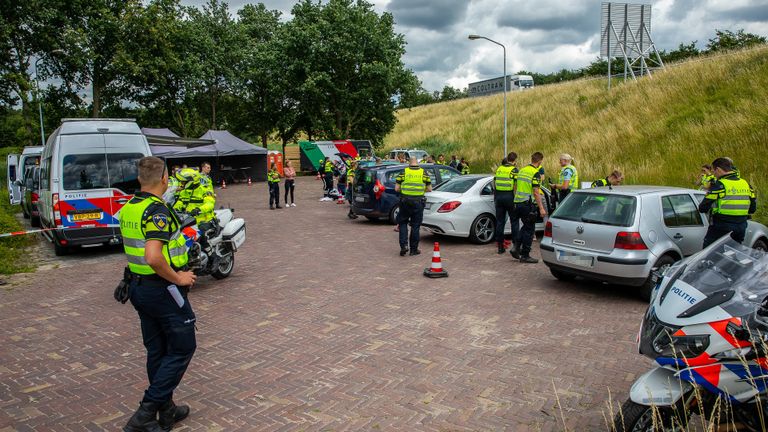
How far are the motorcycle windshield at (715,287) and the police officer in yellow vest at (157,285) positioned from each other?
3152mm

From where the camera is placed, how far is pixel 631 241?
6938mm

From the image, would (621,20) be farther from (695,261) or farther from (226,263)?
(695,261)

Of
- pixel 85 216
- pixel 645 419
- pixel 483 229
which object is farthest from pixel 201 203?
pixel 645 419

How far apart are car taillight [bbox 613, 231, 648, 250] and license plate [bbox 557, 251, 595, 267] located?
44cm

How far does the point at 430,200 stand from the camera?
11.9m

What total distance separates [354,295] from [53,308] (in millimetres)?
4157

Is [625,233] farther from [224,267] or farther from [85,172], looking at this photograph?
[85,172]

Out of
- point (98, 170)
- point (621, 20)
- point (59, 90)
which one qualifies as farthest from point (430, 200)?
point (59, 90)

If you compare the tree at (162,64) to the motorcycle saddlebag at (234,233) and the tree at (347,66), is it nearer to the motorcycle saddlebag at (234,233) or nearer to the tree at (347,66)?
the tree at (347,66)

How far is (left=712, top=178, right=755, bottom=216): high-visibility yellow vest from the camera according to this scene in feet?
22.5

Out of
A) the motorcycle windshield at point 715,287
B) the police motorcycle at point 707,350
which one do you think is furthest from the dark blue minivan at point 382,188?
the police motorcycle at point 707,350

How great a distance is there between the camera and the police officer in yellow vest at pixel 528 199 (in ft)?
31.3

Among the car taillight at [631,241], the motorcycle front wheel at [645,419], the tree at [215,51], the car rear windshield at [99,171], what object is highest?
the tree at [215,51]

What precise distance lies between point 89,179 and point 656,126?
17.7 metres
